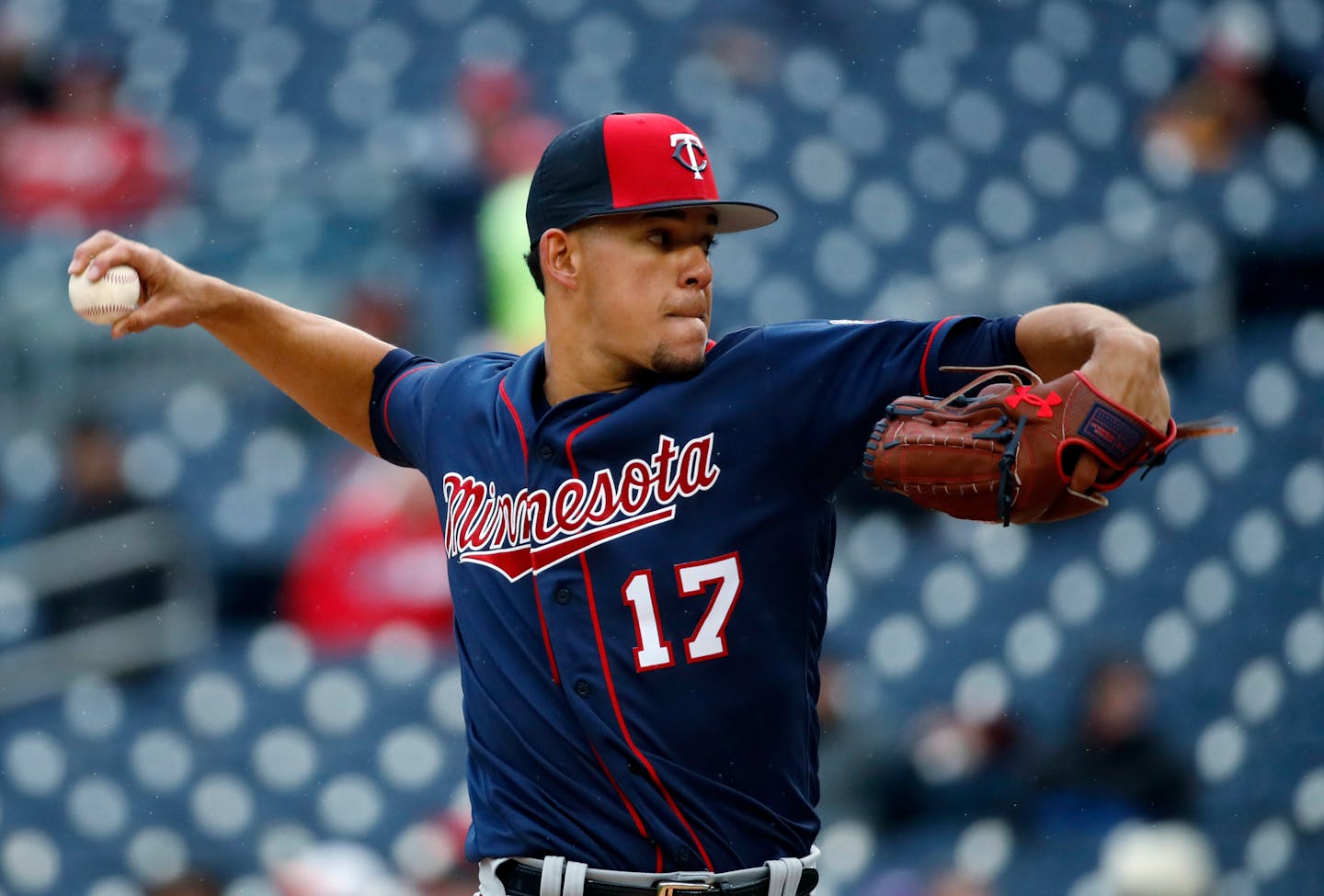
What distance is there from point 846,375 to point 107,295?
1135 mm

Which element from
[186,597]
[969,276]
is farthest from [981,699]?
[186,597]

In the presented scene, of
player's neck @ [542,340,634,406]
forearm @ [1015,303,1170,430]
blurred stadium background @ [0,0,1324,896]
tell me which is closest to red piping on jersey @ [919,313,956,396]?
forearm @ [1015,303,1170,430]

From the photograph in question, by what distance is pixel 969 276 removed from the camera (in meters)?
5.87

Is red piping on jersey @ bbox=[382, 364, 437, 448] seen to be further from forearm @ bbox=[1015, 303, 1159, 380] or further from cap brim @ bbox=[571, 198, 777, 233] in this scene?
forearm @ bbox=[1015, 303, 1159, 380]

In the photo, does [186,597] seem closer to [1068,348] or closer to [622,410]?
[622,410]

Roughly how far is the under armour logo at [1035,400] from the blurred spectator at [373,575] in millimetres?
3586

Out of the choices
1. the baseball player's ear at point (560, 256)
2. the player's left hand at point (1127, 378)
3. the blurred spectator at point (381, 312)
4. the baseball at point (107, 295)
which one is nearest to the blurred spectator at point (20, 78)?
the blurred spectator at point (381, 312)

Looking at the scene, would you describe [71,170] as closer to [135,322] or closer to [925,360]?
[135,322]

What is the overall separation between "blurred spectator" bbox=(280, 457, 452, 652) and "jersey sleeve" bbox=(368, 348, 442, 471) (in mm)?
2653

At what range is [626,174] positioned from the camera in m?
2.01

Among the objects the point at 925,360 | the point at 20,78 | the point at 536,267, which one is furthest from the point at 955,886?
the point at 20,78

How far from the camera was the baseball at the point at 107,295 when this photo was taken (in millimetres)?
2205

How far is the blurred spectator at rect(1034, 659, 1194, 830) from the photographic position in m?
5.04

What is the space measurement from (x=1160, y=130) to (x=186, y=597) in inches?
171
